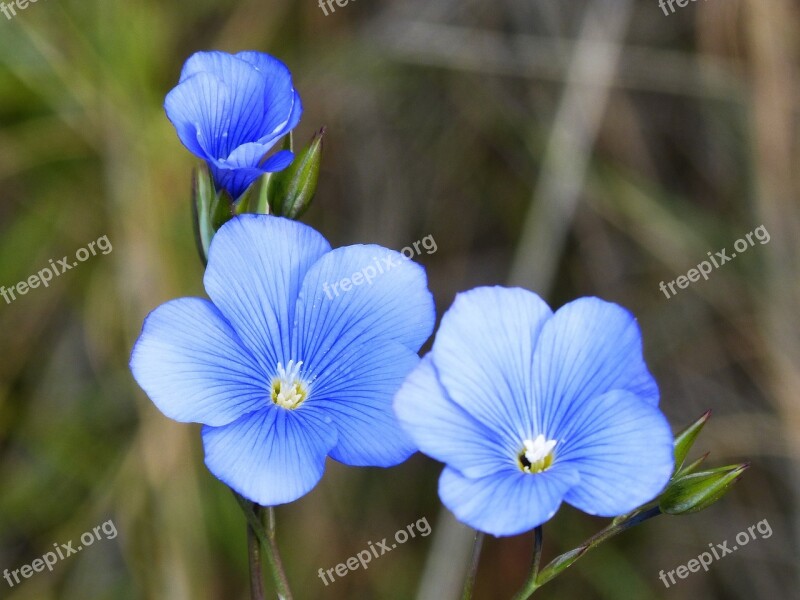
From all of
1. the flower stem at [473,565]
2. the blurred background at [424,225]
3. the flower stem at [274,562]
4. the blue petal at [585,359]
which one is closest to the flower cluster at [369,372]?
the blue petal at [585,359]

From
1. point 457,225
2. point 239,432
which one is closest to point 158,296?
point 457,225

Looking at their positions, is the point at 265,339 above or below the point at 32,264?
below

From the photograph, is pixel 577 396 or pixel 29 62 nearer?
pixel 577 396

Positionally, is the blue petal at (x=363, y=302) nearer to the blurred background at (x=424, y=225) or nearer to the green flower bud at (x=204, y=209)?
the green flower bud at (x=204, y=209)

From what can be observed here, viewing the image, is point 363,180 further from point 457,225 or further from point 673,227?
point 673,227

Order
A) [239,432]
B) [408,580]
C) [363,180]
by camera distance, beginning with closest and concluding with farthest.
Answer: [239,432]
[408,580]
[363,180]

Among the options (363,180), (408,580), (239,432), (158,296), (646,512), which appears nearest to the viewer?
(239,432)

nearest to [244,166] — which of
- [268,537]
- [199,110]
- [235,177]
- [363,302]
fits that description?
[235,177]

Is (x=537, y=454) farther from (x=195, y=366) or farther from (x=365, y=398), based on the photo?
(x=195, y=366)

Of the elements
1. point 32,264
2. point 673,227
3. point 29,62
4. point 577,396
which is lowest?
point 577,396
